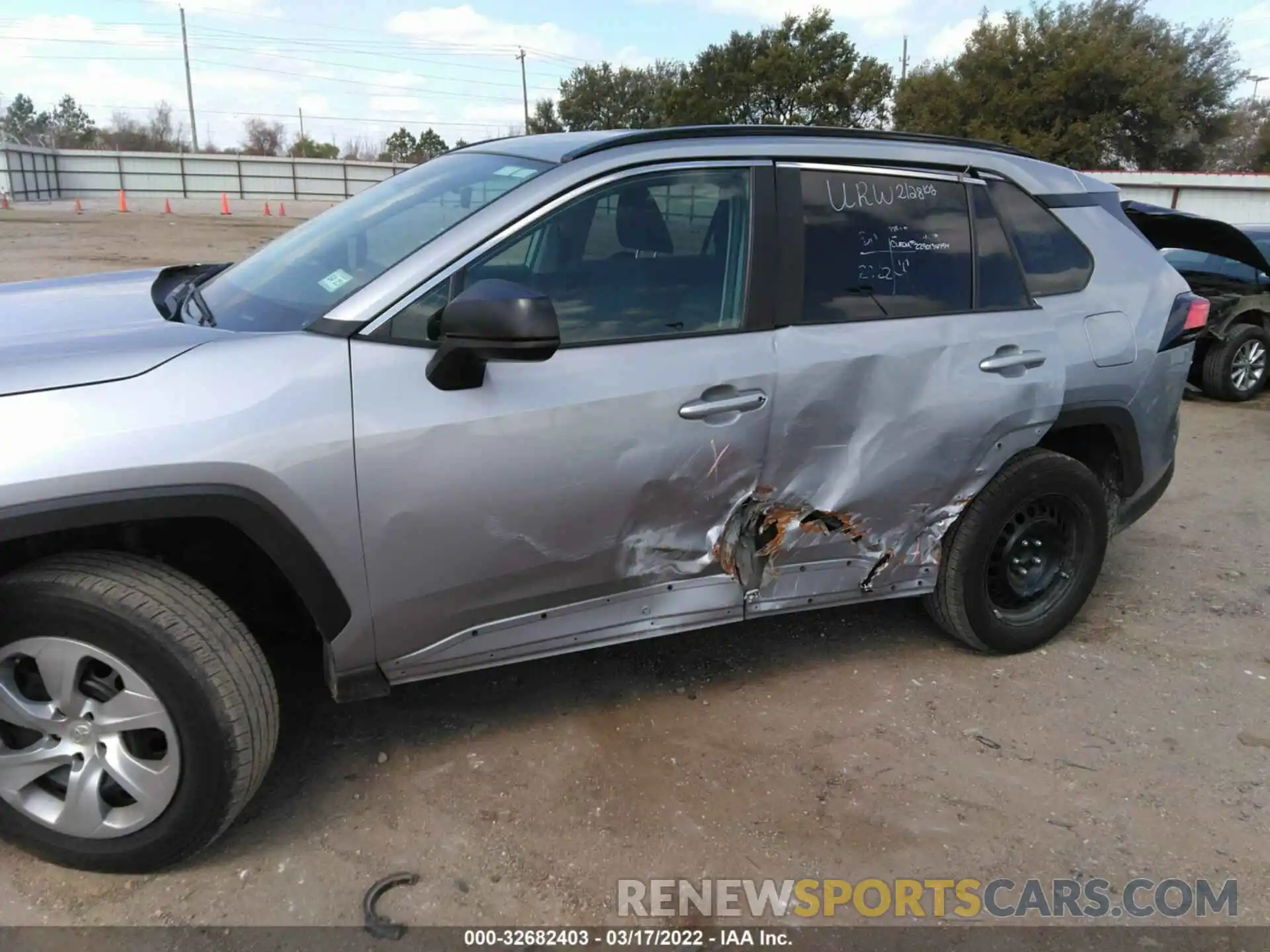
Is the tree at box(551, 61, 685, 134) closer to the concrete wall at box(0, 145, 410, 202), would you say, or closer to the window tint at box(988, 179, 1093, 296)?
the concrete wall at box(0, 145, 410, 202)

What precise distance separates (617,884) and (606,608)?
0.77m

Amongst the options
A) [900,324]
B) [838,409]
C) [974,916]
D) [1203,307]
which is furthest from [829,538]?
[1203,307]

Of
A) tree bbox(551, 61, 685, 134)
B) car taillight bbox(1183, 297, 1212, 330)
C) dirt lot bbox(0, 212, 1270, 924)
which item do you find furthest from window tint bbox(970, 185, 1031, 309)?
tree bbox(551, 61, 685, 134)

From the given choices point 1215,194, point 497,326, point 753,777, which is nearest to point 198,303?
point 497,326

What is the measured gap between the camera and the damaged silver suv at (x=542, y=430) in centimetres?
226

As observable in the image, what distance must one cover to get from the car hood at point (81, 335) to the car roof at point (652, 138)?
3.73 ft

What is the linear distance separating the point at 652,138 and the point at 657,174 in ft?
0.46

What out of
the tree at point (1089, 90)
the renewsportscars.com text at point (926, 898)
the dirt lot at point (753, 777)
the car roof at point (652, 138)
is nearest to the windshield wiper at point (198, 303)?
the car roof at point (652, 138)

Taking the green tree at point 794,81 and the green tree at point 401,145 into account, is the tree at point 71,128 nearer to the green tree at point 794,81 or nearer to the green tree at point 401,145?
A: the green tree at point 401,145

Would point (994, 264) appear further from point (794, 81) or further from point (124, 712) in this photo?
point (794, 81)

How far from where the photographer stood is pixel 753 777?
9.78 feet

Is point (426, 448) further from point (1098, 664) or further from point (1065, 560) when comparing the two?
point (1098, 664)

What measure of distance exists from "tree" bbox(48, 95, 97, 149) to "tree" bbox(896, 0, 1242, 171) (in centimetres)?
6518

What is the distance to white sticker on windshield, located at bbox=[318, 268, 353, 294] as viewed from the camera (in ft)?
8.68
